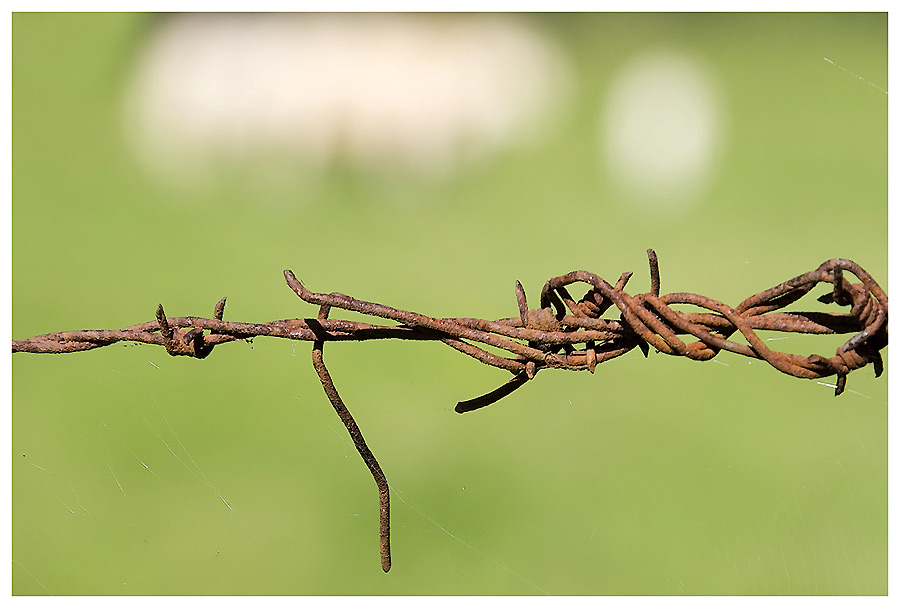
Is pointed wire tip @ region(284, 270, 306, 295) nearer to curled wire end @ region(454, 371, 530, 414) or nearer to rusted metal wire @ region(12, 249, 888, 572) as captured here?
rusted metal wire @ region(12, 249, 888, 572)

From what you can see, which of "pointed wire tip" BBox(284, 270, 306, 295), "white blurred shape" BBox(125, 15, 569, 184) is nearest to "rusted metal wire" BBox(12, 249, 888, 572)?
"pointed wire tip" BBox(284, 270, 306, 295)

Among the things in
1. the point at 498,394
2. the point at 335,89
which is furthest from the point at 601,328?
the point at 335,89

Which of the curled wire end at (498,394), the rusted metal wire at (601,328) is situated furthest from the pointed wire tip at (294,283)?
the curled wire end at (498,394)

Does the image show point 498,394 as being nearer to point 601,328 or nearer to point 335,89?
point 601,328

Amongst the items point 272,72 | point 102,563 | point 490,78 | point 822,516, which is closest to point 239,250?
point 272,72

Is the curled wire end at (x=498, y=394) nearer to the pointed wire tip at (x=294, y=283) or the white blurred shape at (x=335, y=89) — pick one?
A: the pointed wire tip at (x=294, y=283)
